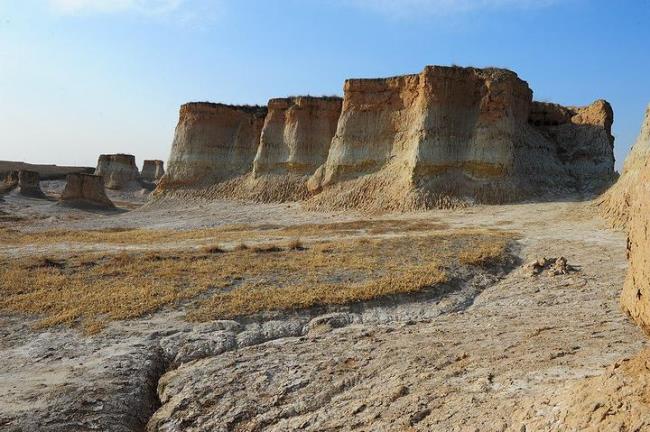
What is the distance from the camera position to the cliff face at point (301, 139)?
1442 inches

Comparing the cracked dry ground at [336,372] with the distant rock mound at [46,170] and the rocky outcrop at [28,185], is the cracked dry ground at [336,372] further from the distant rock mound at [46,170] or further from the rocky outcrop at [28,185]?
the distant rock mound at [46,170]

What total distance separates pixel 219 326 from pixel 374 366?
3.23 metres

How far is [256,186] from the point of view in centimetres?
3734

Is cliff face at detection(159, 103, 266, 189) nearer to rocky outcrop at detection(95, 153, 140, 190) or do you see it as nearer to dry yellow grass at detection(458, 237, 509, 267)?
rocky outcrop at detection(95, 153, 140, 190)

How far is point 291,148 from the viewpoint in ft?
121

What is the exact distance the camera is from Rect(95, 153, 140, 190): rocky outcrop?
65.9 meters

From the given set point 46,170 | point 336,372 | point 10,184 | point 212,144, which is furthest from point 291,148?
point 46,170

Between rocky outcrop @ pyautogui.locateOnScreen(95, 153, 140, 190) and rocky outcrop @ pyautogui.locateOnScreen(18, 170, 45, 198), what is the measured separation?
14.4m

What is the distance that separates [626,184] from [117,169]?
6056 centimetres

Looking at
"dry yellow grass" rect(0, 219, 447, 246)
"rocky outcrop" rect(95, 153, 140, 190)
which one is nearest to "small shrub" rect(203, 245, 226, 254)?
"dry yellow grass" rect(0, 219, 447, 246)

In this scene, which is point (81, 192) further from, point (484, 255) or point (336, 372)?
point (336, 372)

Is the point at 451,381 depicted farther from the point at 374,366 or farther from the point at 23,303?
the point at 23,303

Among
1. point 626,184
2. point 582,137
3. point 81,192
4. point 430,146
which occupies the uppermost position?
point 582,137

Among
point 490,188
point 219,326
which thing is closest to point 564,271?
point 219,326
